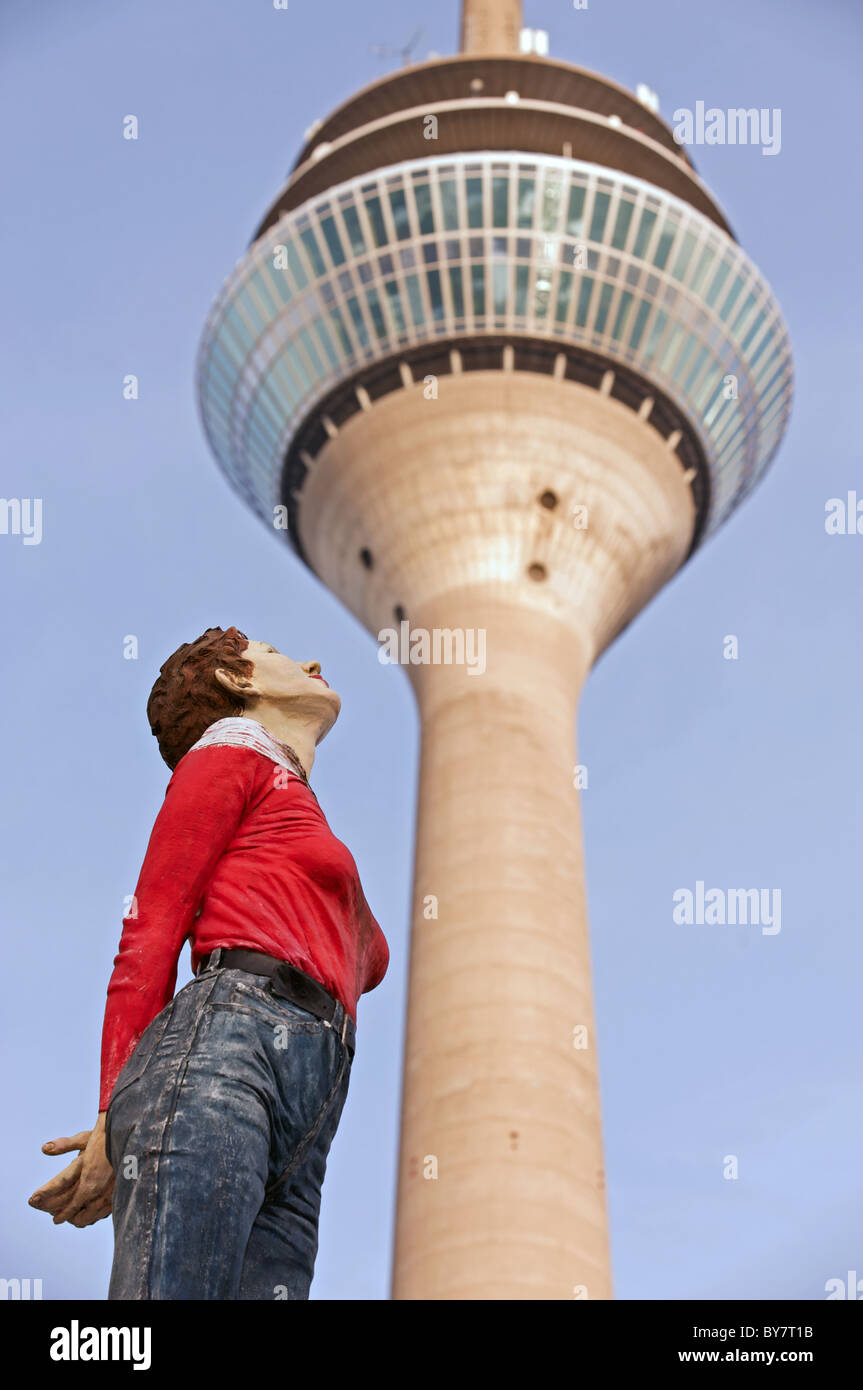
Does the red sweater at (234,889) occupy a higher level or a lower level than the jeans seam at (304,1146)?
higher

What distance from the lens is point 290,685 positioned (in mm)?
7016

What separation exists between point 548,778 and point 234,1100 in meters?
36.8

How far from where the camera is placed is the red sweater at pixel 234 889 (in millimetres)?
5777

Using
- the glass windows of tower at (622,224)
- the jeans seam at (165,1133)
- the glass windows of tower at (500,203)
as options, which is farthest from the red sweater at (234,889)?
the glass windows of tower at (622,224)

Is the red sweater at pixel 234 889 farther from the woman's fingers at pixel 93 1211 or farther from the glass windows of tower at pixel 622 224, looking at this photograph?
the glass windows of tower at pixel 622 224

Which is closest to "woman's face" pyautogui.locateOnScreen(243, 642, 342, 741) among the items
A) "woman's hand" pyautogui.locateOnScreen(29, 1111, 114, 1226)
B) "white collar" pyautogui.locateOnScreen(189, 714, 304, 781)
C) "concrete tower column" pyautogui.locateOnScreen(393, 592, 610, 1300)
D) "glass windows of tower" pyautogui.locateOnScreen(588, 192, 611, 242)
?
"white collar" pyautogui.locateOnScreen(189, 714, 304, 781)

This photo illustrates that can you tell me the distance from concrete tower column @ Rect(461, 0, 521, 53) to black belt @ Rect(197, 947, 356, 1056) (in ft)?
185

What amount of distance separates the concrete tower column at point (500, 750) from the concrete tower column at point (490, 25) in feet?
55.0

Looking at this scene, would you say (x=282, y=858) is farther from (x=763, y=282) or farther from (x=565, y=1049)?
(x=763, y=282)

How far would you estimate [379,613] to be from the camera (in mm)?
47750

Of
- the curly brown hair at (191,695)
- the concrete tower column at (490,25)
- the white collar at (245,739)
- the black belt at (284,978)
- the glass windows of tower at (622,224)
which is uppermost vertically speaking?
the concrete tower column at (490,25)

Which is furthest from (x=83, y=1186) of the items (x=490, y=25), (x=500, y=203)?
(x=490, y=25)

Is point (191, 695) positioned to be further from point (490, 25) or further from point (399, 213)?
point (490, 25)

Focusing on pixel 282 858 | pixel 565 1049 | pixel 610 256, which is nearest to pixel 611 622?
pixel 610 256
